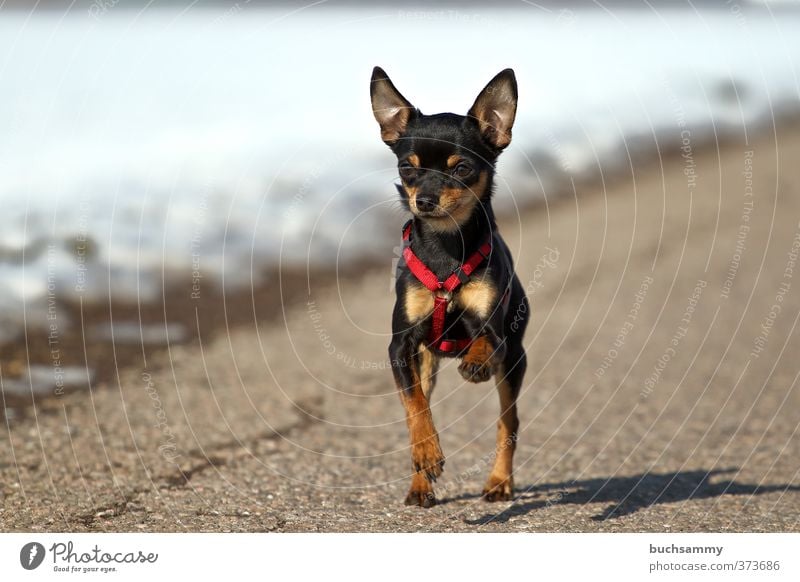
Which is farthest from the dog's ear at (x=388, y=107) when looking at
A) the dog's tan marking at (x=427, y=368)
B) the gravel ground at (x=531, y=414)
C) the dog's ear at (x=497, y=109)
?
the gravel ground at (x=531, y=414)

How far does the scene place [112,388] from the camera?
15.5 m

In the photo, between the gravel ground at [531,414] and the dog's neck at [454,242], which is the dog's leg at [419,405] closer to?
the dog's neck at [454,242]

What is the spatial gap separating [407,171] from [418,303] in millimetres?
999

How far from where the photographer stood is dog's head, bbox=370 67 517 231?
313 inches

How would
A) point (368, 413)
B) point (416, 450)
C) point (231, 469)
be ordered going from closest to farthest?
point (416, 450) < point (231, 469) < point (368, 413)

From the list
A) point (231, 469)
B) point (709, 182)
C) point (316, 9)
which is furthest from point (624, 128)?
point (231, 469)

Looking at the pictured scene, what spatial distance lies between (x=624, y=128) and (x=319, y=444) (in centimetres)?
1959

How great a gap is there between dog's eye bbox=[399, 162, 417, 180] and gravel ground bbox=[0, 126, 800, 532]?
10.2 ft

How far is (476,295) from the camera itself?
27.2ft

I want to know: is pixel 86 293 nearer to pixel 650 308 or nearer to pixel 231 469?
pixel 231 469

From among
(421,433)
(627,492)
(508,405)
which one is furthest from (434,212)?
(627,492)

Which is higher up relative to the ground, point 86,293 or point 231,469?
point 86,293

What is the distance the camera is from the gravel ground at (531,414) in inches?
410

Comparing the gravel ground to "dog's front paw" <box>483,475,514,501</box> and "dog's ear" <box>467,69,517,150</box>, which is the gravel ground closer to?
"dog's front paw" <box>483,475,514,501</box>
